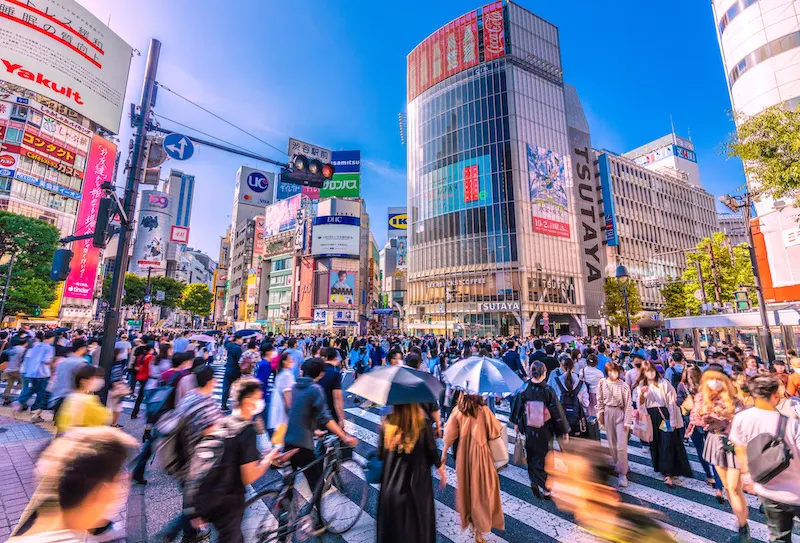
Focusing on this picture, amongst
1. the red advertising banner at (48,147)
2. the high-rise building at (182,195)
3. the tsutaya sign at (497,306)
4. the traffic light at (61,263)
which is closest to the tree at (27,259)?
the red advertising banner at (48,147)

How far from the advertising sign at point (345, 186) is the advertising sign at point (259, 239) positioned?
19.3 meters

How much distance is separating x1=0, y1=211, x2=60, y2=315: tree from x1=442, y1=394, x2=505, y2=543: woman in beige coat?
3729 cm

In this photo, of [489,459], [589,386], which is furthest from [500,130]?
[489,459]

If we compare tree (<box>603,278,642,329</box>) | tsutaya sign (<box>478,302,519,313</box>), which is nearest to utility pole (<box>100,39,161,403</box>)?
tsutaya sign (<box>478,302,519,313</box>)

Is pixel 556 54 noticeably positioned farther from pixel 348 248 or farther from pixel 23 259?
pixel 23 259

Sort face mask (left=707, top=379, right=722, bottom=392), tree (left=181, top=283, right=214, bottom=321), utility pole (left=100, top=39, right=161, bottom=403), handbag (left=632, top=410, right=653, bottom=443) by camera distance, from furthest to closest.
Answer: tree (left=181, top=283, right=214, bottom=321) → utility pole (left=100, top=39, right=161, bottom=403) → handbag (left=632, top=410, right=653, bottom=443) → face mask (left=707, top=379, right=722, bottom=392)

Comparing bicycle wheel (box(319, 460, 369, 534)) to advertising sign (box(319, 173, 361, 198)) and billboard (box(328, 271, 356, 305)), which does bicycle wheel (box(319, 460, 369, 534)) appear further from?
advertising sign (box(319, 173, 361, 198))

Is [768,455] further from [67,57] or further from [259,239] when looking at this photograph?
[259,239]

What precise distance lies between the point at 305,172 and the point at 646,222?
7324 centimetres

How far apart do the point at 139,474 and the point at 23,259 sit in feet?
116

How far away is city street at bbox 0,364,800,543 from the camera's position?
397 centimetres

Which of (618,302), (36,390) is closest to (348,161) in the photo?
(618,302)

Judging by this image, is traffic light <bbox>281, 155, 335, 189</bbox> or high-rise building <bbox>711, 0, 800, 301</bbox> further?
high-rise building <bbox>711, 0, 800, 301</bbox>

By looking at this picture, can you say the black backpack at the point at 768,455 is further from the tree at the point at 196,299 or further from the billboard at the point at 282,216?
the tree at the point at 196,299
